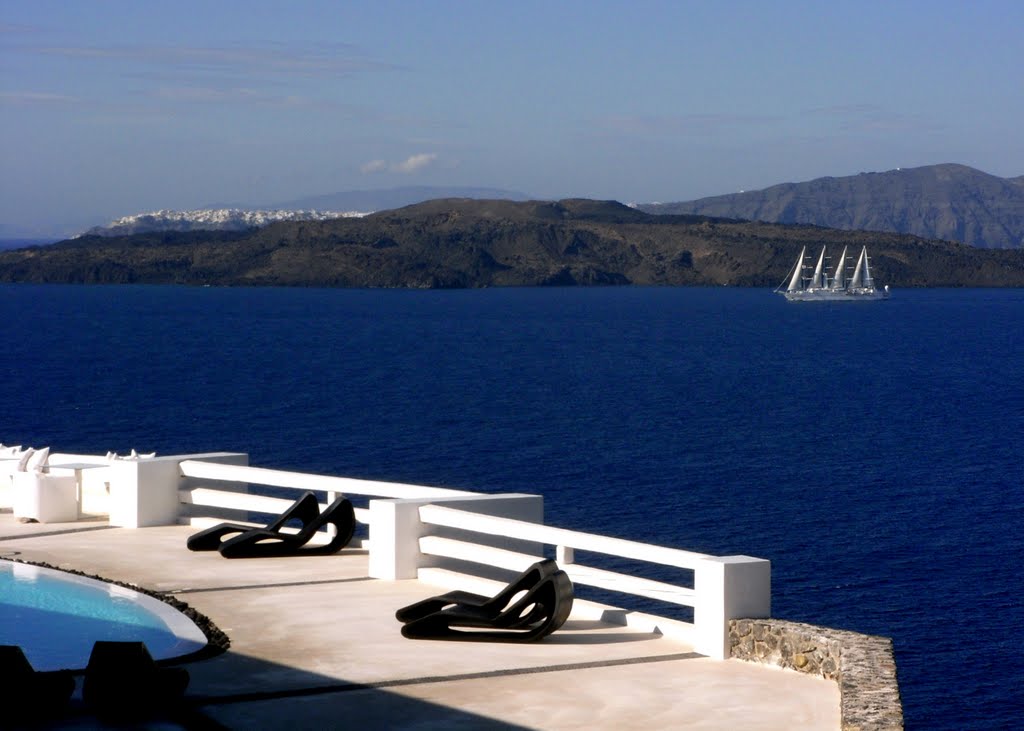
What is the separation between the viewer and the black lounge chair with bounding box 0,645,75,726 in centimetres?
761

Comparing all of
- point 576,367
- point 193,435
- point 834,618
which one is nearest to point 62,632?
point 834,618

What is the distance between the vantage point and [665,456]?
58844 millimetres

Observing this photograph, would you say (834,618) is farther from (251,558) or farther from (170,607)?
(170,607)

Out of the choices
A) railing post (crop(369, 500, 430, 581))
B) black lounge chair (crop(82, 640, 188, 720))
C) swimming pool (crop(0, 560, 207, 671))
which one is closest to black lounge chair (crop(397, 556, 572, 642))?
swimming pool (crop(0, 560, 207, 671))

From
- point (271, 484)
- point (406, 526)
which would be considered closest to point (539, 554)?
point (406, 526)

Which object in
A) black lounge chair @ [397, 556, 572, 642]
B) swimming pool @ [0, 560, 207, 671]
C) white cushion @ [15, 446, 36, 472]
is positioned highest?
white cushion @ [15, 446, 36, 472]

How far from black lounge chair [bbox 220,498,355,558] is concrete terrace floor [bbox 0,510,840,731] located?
109 cm

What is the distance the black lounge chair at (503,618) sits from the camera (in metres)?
9.65

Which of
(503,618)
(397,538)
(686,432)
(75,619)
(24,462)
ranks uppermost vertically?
(24,462)

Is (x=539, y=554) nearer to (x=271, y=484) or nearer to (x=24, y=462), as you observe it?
(x=271, y=484)

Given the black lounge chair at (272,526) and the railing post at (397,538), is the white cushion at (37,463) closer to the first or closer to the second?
the black lounge chair at (272,526)

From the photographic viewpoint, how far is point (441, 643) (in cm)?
977

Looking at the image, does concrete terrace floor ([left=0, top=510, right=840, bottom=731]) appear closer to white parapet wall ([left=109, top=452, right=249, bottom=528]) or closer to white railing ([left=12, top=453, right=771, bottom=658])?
white railing ([left=12, top=453, right=771, bottom=658])

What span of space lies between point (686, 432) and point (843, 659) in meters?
59.6
